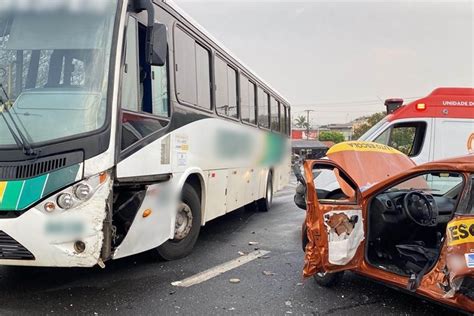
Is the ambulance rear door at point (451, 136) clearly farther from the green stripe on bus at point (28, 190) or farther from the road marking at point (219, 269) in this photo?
the green stripe on bus at point (28, 190)

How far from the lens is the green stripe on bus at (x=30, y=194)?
3.91 metres

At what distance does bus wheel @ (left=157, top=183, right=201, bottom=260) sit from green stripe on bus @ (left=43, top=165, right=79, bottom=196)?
2033 mm

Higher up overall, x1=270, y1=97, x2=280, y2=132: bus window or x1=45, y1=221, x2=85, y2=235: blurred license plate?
x1=270, y1=97, x2=280, y2=132: bus window

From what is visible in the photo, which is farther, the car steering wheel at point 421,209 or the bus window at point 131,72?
the bus window at point 131,72

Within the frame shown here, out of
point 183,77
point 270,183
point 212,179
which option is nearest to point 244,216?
point 270,183

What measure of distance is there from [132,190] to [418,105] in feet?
19.8

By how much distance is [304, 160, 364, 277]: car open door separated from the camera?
14.9ft

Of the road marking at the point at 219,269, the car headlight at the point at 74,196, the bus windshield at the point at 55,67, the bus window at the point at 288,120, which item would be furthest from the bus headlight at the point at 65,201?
the bus window at the point at 288,120

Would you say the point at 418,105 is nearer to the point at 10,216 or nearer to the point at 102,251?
the point at 102,251

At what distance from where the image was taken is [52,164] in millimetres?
3979

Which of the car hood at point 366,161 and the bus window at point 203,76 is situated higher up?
the bus window at point 203,76

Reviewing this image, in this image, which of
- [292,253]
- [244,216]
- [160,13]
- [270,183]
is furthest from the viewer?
[270,183]

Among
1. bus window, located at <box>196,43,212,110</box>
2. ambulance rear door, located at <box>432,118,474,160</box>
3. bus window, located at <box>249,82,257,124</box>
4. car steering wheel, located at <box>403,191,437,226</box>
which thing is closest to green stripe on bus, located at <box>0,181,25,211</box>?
bus window, located at <box>196,43,212,110</box>

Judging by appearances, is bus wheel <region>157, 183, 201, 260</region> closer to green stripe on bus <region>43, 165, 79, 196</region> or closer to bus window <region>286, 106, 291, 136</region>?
green stripe on bus <region>43, 165, 79, 196</region>
